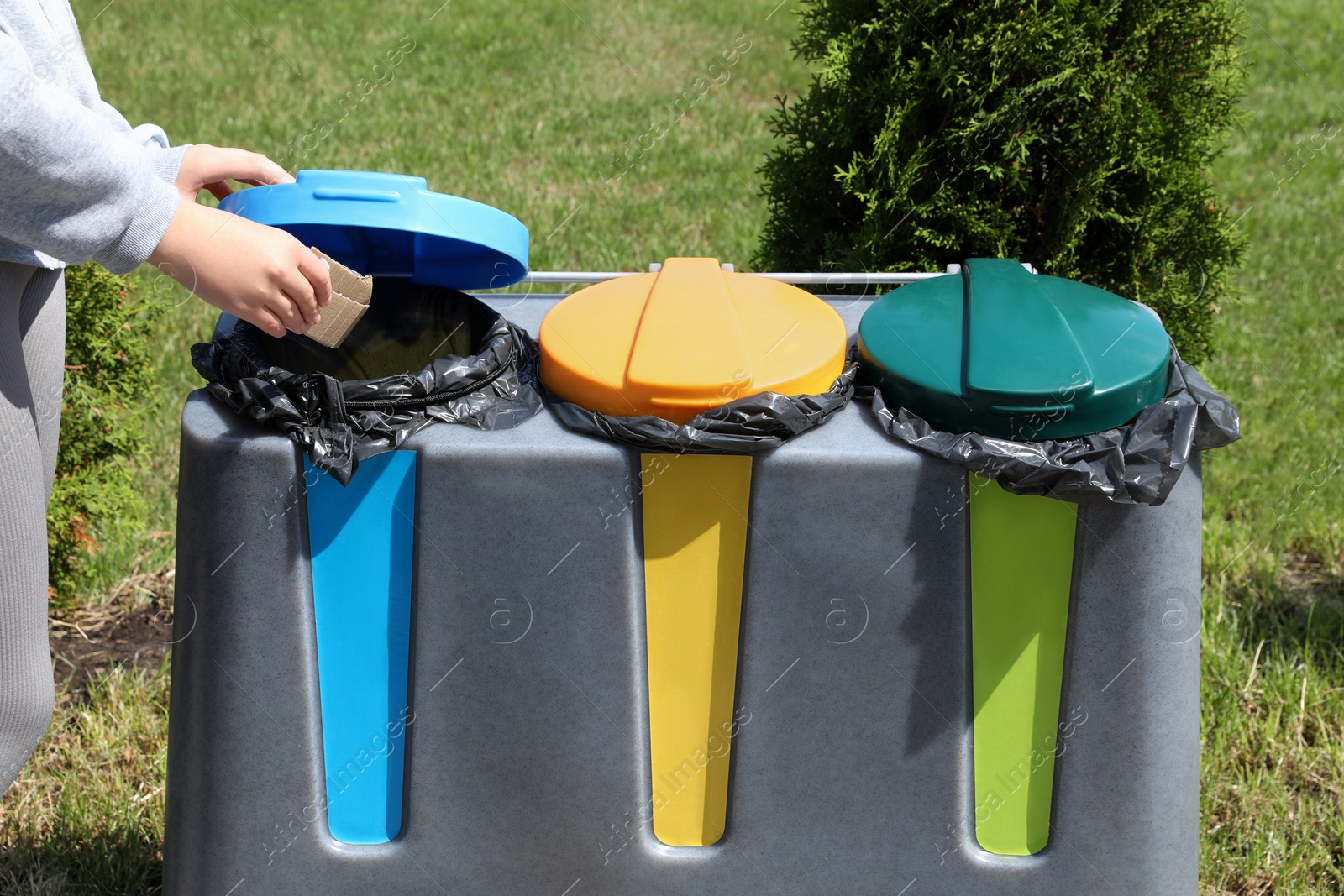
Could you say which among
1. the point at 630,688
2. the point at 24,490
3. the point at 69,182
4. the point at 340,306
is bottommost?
the point at 630,688

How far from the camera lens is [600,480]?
1.76 metres

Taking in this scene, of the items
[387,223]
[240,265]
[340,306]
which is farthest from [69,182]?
[387,223]

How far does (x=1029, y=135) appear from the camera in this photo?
8.61 feet

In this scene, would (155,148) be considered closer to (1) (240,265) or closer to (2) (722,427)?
(1) (240,265)

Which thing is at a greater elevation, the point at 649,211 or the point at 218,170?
the point at 218,170

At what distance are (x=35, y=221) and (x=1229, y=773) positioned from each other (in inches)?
103

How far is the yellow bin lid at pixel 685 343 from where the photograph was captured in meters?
1.75

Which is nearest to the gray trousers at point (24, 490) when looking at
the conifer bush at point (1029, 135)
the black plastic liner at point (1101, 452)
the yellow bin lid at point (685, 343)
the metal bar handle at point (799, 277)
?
the yellow bin lid at point (685, 343)

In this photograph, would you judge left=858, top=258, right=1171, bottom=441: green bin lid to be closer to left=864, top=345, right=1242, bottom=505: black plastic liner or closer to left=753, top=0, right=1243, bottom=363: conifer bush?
left=864, top=345, right=1242, bottom=505: black plastic liner

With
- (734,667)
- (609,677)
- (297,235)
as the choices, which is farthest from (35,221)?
(734,667)

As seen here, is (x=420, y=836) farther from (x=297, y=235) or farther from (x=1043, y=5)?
(x=1043, y=5)

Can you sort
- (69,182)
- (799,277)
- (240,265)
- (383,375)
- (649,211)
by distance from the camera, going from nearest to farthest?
(69,182)
(240,265)
(383,375)
(799,277)
(649,211)

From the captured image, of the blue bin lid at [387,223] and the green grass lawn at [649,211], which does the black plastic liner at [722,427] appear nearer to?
the blue bin lid at [387,223]

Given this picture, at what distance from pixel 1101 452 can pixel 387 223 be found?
3.79 feet
